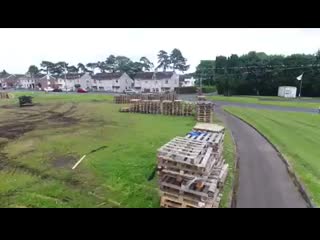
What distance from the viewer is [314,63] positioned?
45.5 meters

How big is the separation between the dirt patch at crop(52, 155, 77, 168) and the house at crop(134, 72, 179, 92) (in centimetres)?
5734

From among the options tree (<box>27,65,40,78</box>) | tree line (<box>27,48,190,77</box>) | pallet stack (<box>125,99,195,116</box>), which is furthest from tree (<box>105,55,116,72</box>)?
pallet stack (<box>125,99,195,116</box>)

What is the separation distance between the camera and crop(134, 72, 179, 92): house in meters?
68.5

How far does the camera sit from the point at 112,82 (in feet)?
247

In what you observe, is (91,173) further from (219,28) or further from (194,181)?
(219,28)

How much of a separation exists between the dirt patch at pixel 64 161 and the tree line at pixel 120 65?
79.4 metres

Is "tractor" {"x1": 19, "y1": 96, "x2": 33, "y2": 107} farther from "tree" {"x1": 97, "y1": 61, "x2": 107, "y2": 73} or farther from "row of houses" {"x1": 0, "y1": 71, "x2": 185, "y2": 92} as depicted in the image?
"tree" {"x1": 97, "y1": 61, "x2": 107, "y2": 73}

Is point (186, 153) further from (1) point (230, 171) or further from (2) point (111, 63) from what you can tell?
(2) point (111, 63)

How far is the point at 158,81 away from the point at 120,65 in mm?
31296

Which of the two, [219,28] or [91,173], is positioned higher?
[219,28]

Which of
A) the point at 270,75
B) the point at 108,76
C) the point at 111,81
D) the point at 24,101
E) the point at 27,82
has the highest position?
the point at 270,75

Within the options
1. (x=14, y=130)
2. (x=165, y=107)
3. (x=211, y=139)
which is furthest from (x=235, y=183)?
(x=165, y=107)
